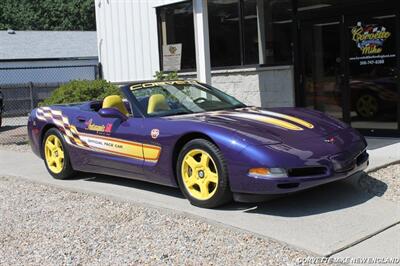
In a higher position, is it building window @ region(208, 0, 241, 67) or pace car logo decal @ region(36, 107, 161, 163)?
building window @ region(208, 0, 241, 67)

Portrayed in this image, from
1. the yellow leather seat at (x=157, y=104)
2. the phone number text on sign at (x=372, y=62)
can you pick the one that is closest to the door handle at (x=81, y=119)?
the yellow leather seat at (x=157, y=104)

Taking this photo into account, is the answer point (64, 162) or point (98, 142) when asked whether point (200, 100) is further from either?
point (64, 162)

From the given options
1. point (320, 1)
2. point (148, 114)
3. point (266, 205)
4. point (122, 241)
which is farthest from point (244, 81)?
point (122, 241)

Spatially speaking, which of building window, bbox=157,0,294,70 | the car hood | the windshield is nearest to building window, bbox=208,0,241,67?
building window, bbox=157,0,294,70

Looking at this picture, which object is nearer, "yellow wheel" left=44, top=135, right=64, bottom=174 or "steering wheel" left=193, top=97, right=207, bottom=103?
"steering wheel" left=193, top=97, right=207, bottom=103

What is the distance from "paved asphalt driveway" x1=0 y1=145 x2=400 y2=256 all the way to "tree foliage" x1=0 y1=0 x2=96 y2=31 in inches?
1741

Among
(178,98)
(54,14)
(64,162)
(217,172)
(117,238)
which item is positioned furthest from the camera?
(54,14)

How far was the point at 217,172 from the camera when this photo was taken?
526 centimetres

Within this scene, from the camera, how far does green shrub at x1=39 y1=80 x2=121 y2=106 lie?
1118cm

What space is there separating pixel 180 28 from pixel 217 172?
8137 millimetres

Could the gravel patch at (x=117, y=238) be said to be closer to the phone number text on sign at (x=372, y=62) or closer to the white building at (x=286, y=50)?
the white building at (x=286, y=50)

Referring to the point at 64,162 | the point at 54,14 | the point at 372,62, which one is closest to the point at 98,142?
the point at 64,162

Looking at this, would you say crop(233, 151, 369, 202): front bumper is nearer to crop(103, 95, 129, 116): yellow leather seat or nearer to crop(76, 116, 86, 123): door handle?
crop(103, 95, 129, 116): yellow leather seat

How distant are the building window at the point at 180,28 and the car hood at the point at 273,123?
6.59m
